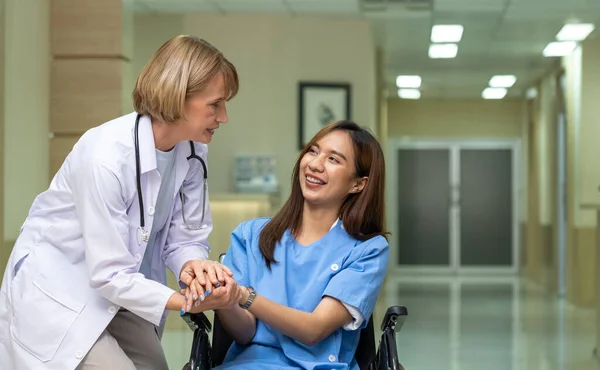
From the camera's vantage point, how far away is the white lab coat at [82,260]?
1812 mm

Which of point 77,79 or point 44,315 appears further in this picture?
point 77,79

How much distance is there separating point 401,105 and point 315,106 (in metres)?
0.58

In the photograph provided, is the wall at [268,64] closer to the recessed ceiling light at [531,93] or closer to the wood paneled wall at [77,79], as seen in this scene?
the wood paneled wall at [77,79]

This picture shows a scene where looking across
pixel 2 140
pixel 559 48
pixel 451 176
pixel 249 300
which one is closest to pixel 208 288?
pixel 249 300

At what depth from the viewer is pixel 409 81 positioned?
5.14 metres

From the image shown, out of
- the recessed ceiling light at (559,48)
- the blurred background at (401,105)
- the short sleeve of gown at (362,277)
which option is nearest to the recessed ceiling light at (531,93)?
the blurred background at (401,105)

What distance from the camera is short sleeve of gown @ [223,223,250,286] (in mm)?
2182

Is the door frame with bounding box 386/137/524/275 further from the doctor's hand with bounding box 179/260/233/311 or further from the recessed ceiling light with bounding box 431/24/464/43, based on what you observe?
the doctor's hand with bounding box 179/260/233/311

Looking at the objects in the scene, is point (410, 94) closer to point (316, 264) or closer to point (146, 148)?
point (316, 264)

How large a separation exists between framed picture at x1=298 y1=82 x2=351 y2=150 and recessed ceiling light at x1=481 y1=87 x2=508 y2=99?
0.79m

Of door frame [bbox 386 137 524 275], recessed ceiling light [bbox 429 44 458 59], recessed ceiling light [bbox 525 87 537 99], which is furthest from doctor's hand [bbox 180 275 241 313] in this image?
recessed ceiling light [bbox 525 87 537 99]

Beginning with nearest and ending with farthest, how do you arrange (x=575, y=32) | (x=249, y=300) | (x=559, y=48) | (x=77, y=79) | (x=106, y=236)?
1. (x=106, y=236)
2. (x=249, y=300)
3. (x=77, y=79)
4. (x=575, y=32)
5. (x=559, y=48)

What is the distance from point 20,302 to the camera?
74.0 inches

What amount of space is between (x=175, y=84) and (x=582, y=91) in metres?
3.60
